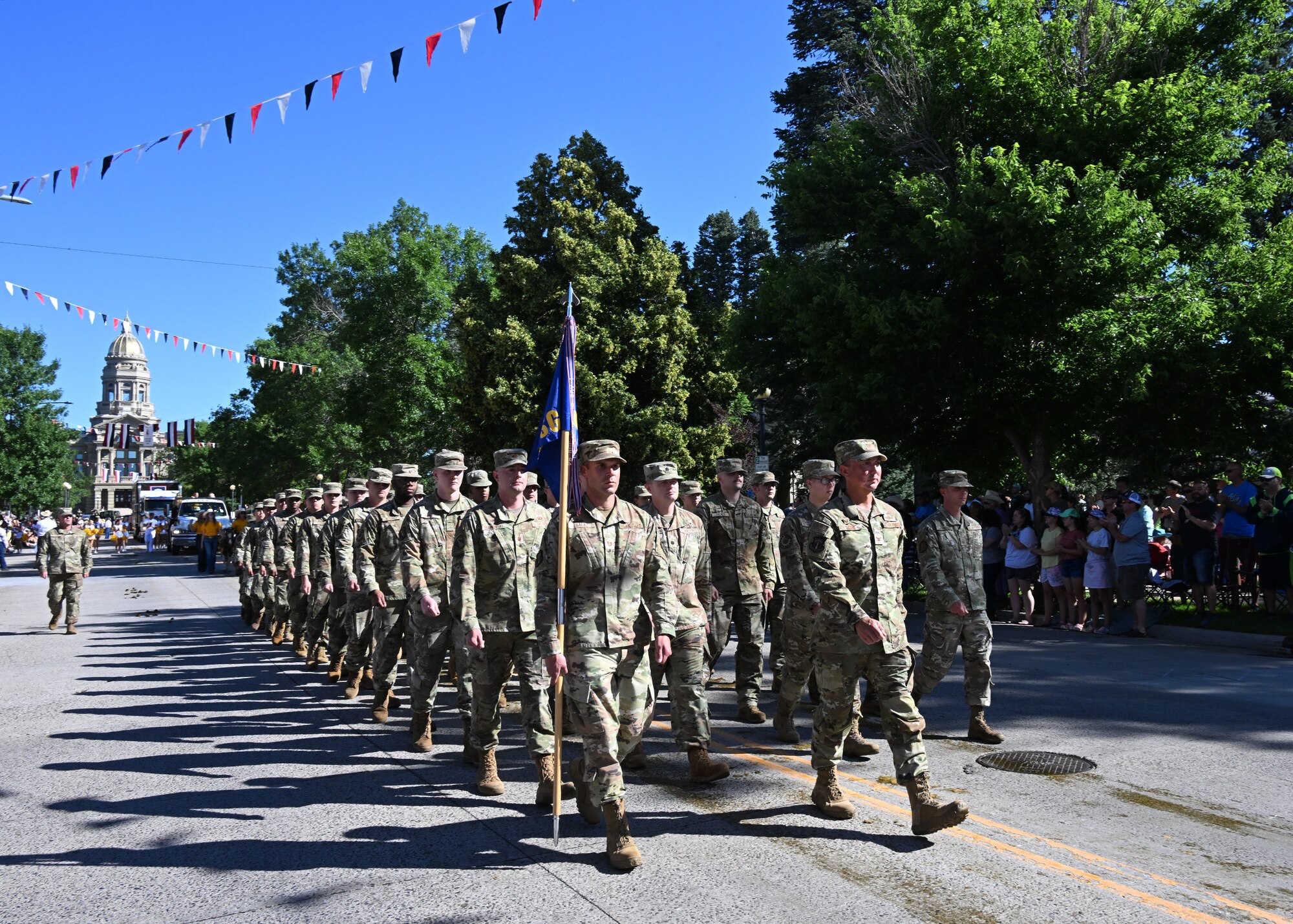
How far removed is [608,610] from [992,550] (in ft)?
39.7

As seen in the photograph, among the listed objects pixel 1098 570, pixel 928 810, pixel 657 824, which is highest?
pixel 1098 570

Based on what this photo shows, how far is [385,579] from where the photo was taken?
377 inches

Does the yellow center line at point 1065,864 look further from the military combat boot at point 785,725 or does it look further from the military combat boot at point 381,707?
the military combat boot at point 381,707

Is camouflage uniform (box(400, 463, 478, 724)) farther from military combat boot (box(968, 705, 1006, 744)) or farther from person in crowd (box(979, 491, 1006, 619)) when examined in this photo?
person in crowd (box(979, 491, 1006, 619))

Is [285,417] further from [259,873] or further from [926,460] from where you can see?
[259,873]

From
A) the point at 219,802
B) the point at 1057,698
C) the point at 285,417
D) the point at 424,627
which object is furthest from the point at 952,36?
the point at 285,417

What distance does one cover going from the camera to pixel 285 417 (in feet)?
172

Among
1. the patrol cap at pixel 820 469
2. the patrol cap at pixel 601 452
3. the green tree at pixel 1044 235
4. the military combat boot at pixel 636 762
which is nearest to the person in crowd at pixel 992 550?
the green tree at pixel 1044 235

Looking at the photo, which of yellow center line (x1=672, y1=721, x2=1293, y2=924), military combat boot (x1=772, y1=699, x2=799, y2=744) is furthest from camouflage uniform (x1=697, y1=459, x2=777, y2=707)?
yellow center line (x1=672, y1=721, x2=1293, y2=924)

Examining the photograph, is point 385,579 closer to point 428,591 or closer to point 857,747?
point 428,591

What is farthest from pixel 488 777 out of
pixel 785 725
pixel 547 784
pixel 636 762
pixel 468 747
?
pixel 785 725

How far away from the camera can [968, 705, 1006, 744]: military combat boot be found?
25.7ft

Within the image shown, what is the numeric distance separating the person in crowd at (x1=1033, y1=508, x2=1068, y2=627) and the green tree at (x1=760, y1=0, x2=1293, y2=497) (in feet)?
12.0

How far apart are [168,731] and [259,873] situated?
14.2ft
